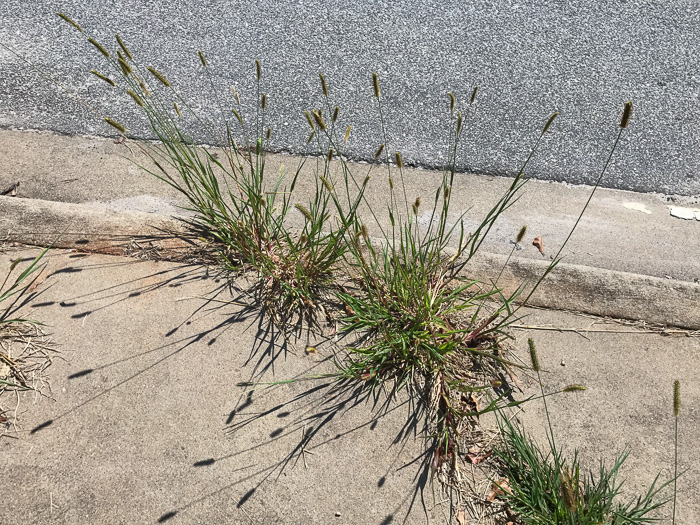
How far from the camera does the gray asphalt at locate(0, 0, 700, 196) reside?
3.07 meters

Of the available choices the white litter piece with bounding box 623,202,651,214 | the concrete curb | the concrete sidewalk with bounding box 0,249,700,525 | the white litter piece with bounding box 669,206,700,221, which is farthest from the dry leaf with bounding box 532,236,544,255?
the white litter piece with bounding box 669,206,700,221

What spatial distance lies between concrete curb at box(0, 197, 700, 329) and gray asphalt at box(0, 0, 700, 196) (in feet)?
2.51

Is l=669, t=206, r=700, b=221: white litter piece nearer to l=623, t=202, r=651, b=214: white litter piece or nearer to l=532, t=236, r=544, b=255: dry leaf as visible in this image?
l=623, t=202, r=651, b=214: white litter piece

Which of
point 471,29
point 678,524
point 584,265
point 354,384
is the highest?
point 471,29

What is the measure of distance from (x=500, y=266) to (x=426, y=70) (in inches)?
68.0

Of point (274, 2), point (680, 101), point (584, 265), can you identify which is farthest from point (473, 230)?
point (274, 2)

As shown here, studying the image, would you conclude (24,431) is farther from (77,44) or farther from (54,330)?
(77,44)

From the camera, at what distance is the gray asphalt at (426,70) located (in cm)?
307

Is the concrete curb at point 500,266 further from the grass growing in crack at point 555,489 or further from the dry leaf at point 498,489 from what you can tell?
the dry leaf at point 498,489

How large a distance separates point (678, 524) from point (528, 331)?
77cm

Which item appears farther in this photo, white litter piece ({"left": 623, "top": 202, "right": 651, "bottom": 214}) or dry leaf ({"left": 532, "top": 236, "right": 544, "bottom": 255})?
white litter piece ({"left": 623, "top": 202, "right": 651, "bottom": 214})

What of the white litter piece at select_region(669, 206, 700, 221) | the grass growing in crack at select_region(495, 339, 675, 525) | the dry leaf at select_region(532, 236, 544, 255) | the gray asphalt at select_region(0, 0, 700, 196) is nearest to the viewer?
the grass growing in crack at select_region(495, 339, 675, 525)

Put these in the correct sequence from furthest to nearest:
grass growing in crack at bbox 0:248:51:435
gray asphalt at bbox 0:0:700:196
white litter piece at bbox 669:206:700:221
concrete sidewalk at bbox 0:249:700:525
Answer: gray asphalt at bbox 0:0:700:196 < white litter piece at bbox 669:206:700:221 < grass growing in crack at bbox 0:248:51:435 < concrete sidewalk at bbox 0:249:700:525

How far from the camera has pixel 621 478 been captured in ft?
5.78
